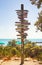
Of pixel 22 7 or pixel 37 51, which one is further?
pixel 37 51

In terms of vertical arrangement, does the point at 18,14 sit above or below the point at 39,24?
above

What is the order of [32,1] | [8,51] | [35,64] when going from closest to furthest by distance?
1. [35,64]
2. [8,51]
3. [32,1]

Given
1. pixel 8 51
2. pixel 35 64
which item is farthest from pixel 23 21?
pixel 8 51

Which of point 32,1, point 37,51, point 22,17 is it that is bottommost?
point 37,51

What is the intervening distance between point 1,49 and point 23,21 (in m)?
5.91

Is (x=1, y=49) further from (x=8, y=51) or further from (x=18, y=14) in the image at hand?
(x=18, y=14)

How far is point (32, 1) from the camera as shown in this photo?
58.7 ft

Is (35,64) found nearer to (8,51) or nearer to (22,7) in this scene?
(22,7)

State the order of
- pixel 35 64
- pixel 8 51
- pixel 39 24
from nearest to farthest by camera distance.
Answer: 1. pixel 35 64
2. pixel 8 51
3. pixel 39 24

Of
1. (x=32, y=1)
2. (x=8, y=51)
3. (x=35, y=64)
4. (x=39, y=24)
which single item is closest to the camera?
(x=35, y=64)

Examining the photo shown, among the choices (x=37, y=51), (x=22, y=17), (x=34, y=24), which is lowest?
(x=37, y=51)

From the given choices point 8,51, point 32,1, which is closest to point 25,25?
point 8,51

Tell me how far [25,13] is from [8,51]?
5.81 meters

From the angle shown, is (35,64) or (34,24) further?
Result: (34,24)
